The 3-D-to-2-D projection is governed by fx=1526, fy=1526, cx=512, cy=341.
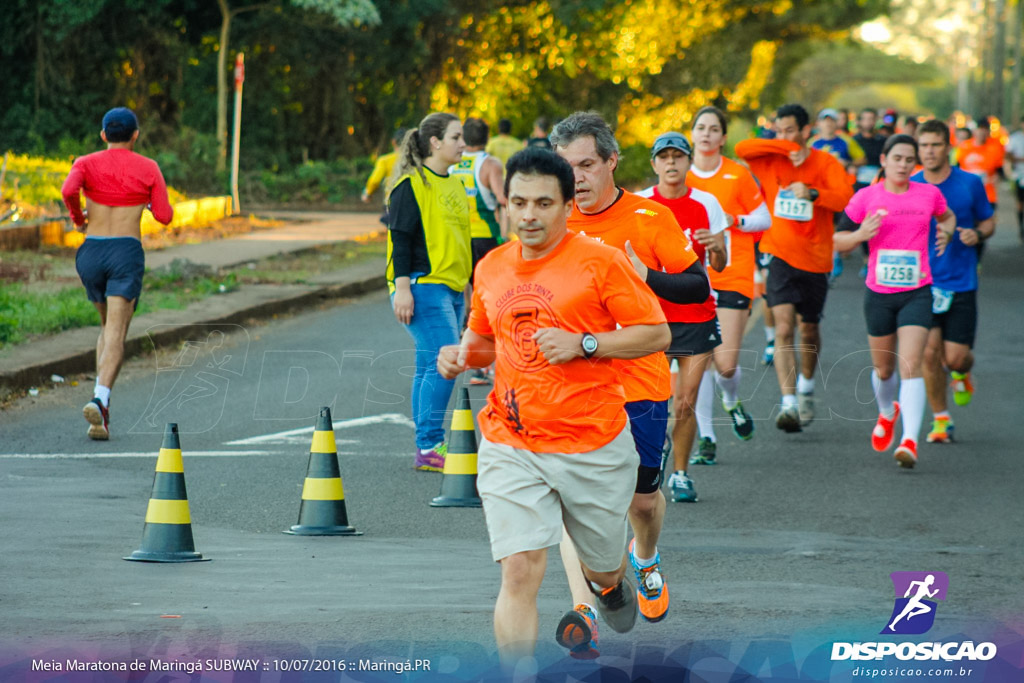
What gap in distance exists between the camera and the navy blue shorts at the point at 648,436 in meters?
5.66

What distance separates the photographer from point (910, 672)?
4.98 meters

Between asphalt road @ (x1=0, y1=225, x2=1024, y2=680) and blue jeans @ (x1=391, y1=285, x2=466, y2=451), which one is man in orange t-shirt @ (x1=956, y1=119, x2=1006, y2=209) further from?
blue jeans @ (x1=391, y1=285, x2=466, y2=451)

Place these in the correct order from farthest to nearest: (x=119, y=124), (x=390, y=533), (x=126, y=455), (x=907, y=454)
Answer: (x=119, y=124), (x=126, y=455), (x=907, y=454), (x=390, y=533)

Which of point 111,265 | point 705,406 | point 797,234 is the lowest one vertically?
point 705,406

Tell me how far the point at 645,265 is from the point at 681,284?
0.30 m

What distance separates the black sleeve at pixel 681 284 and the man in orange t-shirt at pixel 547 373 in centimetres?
94

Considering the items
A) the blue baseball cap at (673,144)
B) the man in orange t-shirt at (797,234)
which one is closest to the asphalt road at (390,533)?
the man in orange t-shirt at (797,234)

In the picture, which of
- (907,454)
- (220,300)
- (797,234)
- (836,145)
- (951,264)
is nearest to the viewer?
(907,454)

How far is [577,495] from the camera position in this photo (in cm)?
480

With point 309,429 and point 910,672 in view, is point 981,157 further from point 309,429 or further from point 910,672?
point 910,672

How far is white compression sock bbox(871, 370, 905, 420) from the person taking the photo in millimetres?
9258

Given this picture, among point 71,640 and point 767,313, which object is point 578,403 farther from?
point 767,313

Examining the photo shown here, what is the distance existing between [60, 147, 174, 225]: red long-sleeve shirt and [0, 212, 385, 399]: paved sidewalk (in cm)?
179

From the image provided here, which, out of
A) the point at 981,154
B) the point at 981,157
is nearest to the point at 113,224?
the point at 981,157
